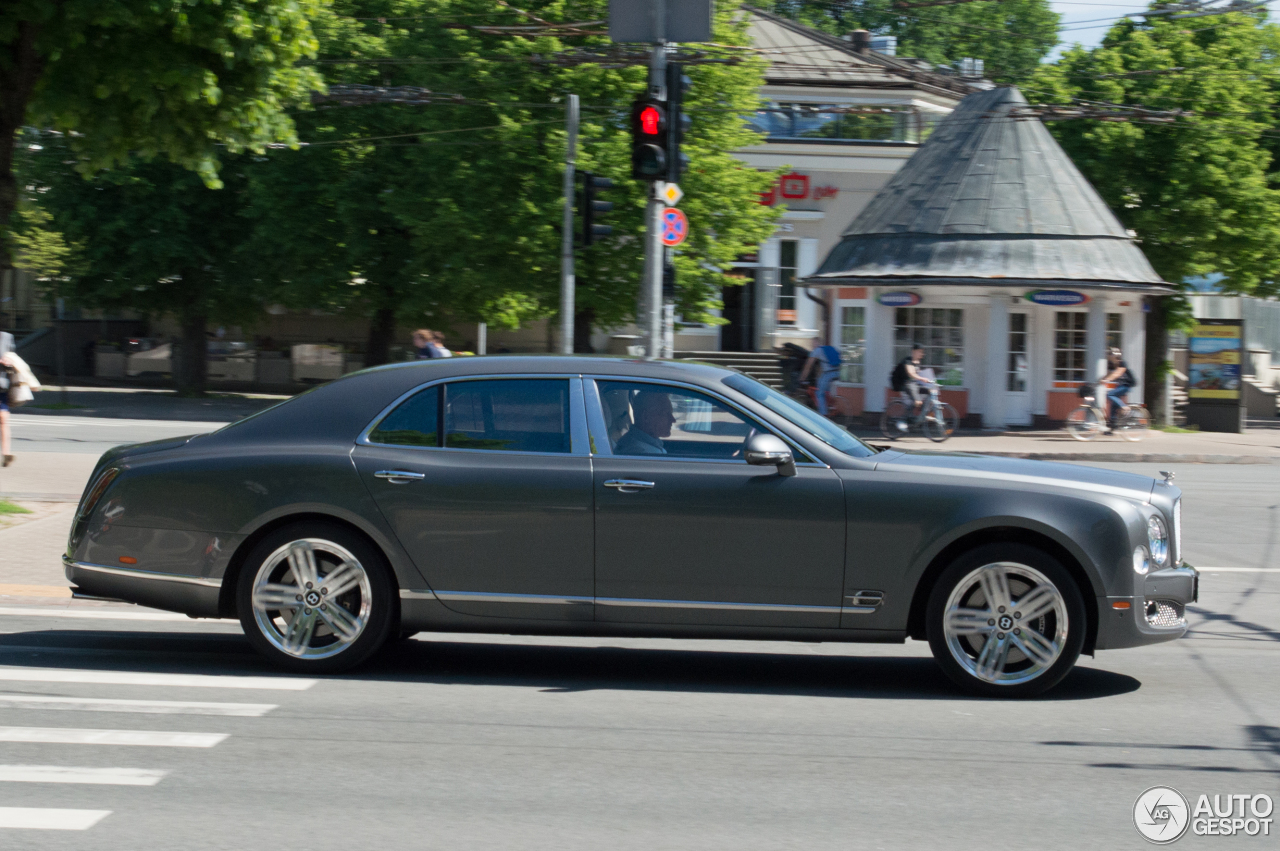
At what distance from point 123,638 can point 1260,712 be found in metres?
5.96

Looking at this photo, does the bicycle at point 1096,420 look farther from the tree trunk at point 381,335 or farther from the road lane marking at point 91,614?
the road lane marking at point 91,614

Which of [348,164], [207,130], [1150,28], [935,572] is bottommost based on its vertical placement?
[935,572]

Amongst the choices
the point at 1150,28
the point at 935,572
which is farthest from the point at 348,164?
the point at 935,572

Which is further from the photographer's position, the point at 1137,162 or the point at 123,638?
the point at 1137,162

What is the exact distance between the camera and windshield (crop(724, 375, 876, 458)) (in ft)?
21.4

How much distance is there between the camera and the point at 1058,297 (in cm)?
2641

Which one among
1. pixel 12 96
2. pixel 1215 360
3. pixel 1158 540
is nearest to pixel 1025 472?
pixel 1158 540

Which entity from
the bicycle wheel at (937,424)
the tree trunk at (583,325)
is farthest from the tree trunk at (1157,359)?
the tree trunk at (583,325)

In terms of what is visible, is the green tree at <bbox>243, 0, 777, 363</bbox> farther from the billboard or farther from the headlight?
the headlight

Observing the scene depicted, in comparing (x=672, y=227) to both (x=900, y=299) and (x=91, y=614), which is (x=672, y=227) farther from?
(x=900, y=299)

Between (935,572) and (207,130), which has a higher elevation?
(207,130)

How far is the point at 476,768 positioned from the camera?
520 cm

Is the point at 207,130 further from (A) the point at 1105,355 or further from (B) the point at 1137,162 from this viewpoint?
(B) the point at 1137,162

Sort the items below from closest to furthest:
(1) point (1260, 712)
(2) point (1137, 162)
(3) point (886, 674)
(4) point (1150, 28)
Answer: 1. (1) point (1260, 712)
2. (3) point (886, 674)
3. (2) point (1137, 162)
4. (4) point (1150, 28)
